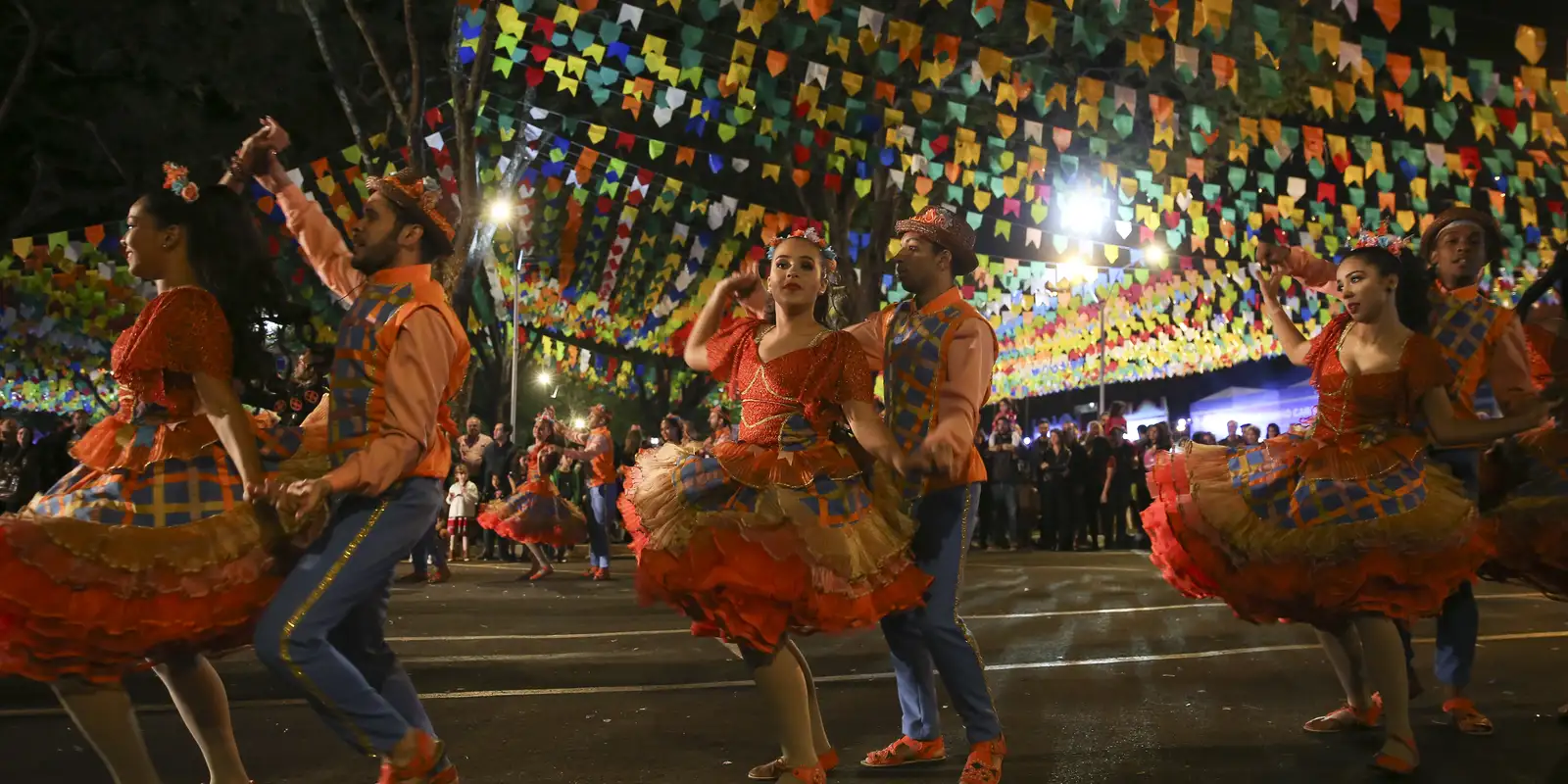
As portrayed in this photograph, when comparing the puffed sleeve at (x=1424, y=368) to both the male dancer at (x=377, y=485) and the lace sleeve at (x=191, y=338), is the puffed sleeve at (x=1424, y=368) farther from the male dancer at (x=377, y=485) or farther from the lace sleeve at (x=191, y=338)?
the lace sleeve at (x=191, y=338)

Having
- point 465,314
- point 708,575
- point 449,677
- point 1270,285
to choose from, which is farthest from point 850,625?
point 465,314

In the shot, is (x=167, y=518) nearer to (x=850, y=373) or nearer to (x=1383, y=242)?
(x=850, y=373)

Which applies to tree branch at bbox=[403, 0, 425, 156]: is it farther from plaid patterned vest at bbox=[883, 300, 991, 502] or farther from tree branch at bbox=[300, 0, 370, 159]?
plaid patterned vest at bbox=[883, 300, 991, 502]

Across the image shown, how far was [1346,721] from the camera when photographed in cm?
595

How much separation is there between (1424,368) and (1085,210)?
1568cm

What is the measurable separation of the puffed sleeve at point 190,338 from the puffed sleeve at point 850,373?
1.95m

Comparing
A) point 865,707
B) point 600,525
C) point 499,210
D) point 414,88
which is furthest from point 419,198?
point 499,210

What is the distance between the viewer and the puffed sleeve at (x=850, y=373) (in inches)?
181

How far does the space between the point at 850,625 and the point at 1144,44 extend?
9.91 metres

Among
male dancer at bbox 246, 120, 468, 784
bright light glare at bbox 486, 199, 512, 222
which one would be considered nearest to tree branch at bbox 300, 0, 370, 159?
bright light glare at bbox 486, 199, 512, 222

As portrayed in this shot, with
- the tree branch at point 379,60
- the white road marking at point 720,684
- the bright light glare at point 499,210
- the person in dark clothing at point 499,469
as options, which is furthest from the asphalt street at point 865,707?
the bright light glare at point 499,210

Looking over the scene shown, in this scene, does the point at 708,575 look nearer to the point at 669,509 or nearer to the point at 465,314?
the point at 669,509

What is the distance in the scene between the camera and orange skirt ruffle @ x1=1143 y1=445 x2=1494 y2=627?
200 inches

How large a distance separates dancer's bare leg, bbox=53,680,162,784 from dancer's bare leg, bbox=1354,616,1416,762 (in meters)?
4.27
